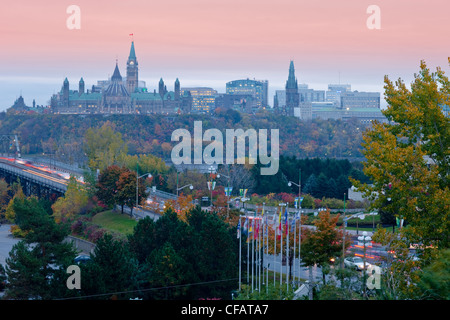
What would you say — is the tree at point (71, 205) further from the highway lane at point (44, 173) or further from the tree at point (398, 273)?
the tree at point (398, 273)

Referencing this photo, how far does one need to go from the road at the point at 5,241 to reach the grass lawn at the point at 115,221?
7.68 metres

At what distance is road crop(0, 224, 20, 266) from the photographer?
4858 centimetres

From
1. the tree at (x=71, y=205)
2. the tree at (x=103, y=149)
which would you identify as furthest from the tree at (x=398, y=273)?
the tree at (x=103, y=149)

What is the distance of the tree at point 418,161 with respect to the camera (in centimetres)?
2051

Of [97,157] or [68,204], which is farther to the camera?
[97,157]

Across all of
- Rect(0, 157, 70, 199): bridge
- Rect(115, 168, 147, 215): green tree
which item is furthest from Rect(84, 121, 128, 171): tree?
Rect(115, 168, 147, 215): green tree

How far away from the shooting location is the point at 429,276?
1573 centimetres

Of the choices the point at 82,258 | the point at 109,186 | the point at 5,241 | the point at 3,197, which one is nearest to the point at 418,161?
the point at 82,258

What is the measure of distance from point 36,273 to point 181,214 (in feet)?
64.7

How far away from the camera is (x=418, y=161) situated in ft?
69.4
